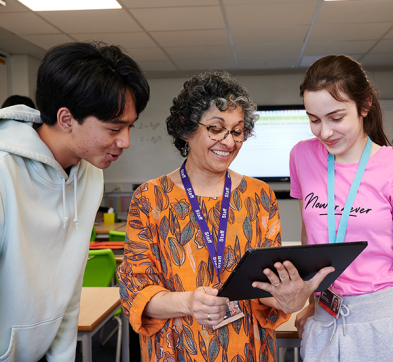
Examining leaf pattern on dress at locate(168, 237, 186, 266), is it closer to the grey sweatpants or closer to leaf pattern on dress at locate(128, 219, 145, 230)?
leaf pattern on dress at locate(128, 219, 145, 230)

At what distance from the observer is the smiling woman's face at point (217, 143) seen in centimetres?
138

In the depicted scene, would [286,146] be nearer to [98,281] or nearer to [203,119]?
[98,281]

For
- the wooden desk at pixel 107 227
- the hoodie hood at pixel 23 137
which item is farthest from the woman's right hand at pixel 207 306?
the wooden desk at pixel 107 227

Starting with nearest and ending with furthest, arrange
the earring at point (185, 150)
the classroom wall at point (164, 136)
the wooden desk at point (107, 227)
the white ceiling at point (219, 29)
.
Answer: the earring at point (185, 150) → the white ceiling at point (219, 29) → the wooden desk at point (107, 227) → the classroom wall at point (164, 136)

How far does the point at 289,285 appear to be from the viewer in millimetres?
1123

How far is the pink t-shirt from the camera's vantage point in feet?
4.24

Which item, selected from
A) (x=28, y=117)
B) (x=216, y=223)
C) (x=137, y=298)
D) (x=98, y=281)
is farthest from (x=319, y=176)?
(x=98, y=281)

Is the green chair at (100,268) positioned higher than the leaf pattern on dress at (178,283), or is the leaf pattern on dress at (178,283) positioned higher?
the leaf pattern on dress at (178,283)

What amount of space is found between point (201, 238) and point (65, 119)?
0.60 m

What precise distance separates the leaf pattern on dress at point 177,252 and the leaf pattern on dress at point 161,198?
13 centimetres

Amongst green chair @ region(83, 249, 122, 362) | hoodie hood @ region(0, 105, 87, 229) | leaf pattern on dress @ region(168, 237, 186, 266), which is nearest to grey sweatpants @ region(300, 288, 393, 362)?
leaf pattern on dress @ region(168, 237, 186, 266)

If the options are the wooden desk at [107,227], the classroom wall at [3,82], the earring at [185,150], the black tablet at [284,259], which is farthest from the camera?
the classroom wall at [3,82]

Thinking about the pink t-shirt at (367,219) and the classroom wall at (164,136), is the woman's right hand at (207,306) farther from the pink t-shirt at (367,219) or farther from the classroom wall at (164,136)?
the classroom wall at (164,136)

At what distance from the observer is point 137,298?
4.17 feet
